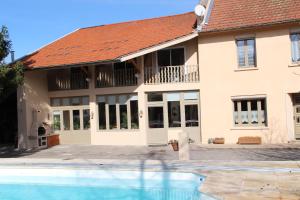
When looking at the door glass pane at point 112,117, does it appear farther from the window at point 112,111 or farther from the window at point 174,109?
the window at point 174,109

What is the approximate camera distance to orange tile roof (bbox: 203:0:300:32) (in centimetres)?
1962

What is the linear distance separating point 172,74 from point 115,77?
3.48 metres

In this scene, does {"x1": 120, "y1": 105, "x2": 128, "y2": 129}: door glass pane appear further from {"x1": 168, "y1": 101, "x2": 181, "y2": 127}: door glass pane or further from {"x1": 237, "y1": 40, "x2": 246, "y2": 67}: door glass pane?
{"x1": 237, "y1": 40, "x2": 246, "y2": 67}: door glass pane

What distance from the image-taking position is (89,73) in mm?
23094

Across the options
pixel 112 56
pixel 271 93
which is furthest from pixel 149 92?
pixel 271 93

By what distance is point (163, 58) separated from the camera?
74.2ft

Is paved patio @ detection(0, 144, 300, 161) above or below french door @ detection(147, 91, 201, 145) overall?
below

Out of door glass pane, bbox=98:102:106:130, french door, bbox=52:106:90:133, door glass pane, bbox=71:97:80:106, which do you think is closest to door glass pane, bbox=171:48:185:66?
door glass pane, bbox=98:102:106:130

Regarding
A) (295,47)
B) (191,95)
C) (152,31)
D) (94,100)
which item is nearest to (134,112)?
(94,100)

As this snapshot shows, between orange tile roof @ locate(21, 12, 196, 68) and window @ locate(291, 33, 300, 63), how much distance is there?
5455mm

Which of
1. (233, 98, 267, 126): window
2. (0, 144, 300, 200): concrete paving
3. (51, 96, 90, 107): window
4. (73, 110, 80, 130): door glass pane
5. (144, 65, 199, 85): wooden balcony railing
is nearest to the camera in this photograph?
(0, 144, 300, 200): concrete paving

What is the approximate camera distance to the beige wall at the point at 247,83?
19.7m

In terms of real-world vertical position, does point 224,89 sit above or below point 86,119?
above

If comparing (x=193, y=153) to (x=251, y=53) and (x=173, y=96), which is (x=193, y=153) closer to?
(x=173, y=96)
